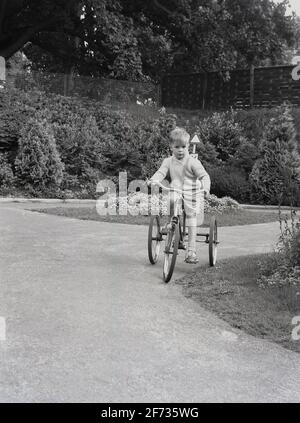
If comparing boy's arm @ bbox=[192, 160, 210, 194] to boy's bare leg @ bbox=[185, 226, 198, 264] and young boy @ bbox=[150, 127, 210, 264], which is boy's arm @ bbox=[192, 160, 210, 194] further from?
boy's bare leg @ bbox=[185, 226, 198, 264]

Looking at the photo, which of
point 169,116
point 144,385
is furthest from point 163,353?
point 169,116

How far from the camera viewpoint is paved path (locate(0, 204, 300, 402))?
165 inches

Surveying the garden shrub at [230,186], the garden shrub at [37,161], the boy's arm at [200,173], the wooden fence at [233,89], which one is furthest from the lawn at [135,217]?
the wooden fence at [233,89]

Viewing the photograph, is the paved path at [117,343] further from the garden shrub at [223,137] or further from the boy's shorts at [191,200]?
the garden shrub at [223,137]

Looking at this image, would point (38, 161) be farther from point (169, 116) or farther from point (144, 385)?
point (144, 385)

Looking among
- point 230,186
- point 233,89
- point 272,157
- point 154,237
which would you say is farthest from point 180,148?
point 233,89

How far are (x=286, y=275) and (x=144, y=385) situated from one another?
139 inches

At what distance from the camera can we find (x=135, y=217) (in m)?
13.5

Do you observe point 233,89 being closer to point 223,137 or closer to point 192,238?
point 223,137

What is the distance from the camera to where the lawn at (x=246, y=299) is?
5.78 meters

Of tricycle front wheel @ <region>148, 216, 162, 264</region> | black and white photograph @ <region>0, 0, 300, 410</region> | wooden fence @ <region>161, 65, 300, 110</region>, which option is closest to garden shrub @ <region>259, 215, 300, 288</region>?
black and white photograph @ <region>0, 0, 300, 410</region>

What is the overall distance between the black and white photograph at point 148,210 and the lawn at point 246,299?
0.03 m

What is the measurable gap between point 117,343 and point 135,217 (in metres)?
8.37

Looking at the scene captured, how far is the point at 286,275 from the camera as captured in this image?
7.37 m
